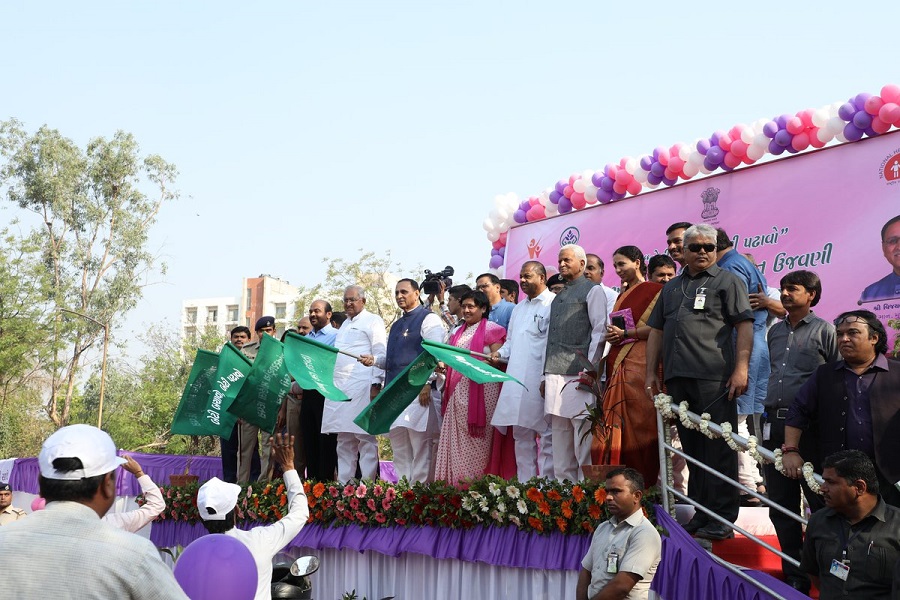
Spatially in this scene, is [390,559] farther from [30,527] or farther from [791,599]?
[30,527]

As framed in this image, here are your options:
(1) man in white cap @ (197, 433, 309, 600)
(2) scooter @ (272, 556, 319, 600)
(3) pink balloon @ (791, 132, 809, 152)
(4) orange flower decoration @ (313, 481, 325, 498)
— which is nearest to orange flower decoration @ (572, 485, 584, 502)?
(2) scooter @ (272, 556, 319, 600)

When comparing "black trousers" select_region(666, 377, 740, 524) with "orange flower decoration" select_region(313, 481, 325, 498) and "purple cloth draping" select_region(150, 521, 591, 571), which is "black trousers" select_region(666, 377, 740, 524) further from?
"orange flower decoration" select_region(313, 481, 325, 498)

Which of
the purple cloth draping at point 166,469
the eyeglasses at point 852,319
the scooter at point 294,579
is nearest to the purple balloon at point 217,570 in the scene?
the scooter at point 294,579

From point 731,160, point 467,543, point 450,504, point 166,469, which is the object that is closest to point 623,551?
point 467,543

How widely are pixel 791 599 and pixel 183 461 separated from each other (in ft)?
28.6

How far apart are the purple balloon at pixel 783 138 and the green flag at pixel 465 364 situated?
4.08m

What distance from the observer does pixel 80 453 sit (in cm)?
240

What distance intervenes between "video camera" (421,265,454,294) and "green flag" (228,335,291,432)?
144 cm

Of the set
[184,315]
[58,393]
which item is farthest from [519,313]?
[184,315]

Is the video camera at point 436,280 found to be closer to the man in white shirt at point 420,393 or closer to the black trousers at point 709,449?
the man in white shirt at point 420,393

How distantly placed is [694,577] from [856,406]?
118cm

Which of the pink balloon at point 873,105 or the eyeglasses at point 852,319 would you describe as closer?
the eyeglasses at point 852,319

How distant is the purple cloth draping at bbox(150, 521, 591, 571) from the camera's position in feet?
19.8

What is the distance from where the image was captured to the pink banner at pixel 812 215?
8.37m
